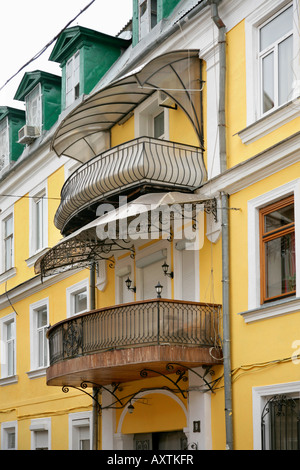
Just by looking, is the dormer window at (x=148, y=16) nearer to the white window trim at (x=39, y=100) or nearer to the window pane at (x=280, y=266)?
the white window trim at (x=39, y=100)

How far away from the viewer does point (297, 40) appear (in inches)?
567

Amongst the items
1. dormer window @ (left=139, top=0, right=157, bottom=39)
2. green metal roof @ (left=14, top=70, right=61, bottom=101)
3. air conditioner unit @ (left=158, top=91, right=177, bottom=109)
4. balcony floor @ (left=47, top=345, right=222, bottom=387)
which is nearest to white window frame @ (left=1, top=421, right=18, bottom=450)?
balcony floor @ (left=47, top=345, right=222, bottom=387)

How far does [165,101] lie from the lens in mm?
18141

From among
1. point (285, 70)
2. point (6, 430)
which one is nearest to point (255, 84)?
point (285, 70)

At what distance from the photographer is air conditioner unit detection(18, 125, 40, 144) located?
992 inches

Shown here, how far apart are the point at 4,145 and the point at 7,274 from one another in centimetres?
436

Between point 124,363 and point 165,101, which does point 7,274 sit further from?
point 124,363

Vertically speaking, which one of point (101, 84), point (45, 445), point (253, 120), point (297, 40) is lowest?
point (45, 445)

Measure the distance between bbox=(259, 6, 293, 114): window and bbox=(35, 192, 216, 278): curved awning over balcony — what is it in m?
2.28

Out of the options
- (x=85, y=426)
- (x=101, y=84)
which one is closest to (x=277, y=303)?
(x=85, y=426)

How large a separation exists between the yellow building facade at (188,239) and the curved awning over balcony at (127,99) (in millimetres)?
42

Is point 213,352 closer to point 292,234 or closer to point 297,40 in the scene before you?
point 292,234

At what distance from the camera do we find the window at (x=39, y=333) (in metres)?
23.6

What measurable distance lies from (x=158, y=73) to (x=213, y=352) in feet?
18.0
